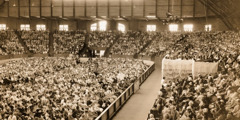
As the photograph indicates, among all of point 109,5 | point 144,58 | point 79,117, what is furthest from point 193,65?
point 109,5

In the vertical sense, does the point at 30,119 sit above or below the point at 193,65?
below

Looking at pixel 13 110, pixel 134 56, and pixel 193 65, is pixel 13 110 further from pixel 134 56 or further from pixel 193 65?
pixel 134 56

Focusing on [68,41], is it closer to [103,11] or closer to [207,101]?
[103,11]

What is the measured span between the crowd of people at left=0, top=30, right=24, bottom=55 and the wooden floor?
2500cm

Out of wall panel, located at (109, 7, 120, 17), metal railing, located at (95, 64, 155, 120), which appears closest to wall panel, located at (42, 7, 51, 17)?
wall panel, located at (109, 7, 120, 17)

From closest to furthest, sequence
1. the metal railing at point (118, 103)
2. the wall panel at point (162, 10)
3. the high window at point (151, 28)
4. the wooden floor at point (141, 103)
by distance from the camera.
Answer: the metal railing at point (118, 103)
the wooden floor at point (141, 103)
the wall panel at point (162, 10)
the high window at point (151, 28)

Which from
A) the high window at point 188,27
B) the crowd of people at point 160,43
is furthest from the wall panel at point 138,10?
the high window at point 188,27

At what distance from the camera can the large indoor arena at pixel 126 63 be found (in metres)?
11.5

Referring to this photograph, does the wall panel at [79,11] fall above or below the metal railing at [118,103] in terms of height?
above

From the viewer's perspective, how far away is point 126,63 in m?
32.0

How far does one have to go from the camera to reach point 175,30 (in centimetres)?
4691

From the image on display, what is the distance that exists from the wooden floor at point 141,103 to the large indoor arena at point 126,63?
0.06 metres

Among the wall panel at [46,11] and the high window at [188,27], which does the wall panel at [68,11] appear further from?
the high window at [188,27]

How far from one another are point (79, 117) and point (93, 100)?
226cm
